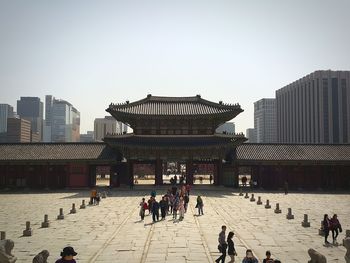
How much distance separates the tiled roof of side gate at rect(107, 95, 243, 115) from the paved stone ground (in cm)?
1866

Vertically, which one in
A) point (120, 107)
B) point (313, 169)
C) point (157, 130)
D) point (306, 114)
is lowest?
point (313, 169)

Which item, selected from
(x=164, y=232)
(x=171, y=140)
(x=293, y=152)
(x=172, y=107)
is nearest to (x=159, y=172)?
(x=171, y=140)

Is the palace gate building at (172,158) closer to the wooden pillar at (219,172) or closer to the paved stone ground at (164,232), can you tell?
the wooden pillar at (219,172)

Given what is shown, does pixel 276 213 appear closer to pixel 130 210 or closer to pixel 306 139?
pixel 130 210

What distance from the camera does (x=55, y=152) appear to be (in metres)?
46.4

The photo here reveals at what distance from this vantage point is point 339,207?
28750 millimetres

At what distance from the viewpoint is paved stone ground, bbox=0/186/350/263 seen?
14.7 metres

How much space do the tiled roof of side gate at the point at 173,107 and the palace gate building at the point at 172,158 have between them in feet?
0.99

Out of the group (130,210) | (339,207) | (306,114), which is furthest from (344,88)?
(130,210)

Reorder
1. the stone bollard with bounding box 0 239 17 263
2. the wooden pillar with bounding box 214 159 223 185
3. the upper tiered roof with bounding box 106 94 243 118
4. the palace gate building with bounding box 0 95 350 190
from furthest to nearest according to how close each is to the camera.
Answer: the upper tiered roof with bounding box 106 94 243 118 → the wooden pillar with bounding box 214 159 223 185 → the palace gate building with bounding box 0 95 350 190 → the stone bollard with bounding box 0 239 17 263

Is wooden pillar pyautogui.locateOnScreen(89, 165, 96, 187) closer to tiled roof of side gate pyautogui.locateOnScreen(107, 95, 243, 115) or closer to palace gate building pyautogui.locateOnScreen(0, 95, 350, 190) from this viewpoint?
palace gate building pyautogui.locateOnScreen(0, 95, 350, 190)

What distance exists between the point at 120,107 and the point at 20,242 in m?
32.1

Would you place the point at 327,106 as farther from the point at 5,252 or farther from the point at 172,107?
the point at 5,252

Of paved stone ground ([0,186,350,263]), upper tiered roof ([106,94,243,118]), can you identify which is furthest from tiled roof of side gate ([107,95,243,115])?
paved stone ground ([0,186,350,263])
